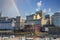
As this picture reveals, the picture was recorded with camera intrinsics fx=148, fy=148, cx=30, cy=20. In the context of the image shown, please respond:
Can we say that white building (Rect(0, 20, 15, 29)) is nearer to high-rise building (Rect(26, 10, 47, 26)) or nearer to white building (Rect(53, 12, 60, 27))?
high-rise building (Rect(26, 10, 47, 26))

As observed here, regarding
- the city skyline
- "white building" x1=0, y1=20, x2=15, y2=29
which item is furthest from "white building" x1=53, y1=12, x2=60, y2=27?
"white building" x1=0, y1=20, x2=15, y2=29

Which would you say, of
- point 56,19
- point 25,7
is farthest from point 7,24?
point 56,19

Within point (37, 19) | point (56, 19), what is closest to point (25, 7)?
point (37, 19)

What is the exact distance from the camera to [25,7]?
6.43 feet

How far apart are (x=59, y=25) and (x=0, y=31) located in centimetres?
77

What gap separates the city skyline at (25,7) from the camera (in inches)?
75.7

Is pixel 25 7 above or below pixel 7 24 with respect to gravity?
above

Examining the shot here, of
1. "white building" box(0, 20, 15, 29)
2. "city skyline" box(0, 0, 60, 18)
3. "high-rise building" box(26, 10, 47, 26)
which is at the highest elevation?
"city skyline" box(0, 0, 60, 18)

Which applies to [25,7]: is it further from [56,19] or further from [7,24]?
[56,19]

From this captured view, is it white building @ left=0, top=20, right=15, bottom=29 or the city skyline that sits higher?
the city skyline

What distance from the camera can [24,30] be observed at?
1.94 metres

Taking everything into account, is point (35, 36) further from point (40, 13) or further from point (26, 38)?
point (40, 13)

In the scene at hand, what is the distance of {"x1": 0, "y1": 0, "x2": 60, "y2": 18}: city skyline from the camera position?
192 cm

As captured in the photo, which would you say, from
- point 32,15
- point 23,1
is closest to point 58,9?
point 32,15
